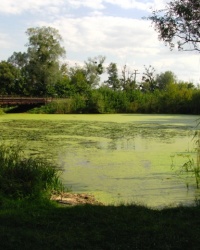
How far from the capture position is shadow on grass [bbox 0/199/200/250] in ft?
10.2

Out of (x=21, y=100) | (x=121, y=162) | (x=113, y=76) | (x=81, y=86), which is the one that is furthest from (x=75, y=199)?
(x=113, y=76)

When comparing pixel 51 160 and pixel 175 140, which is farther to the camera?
pixel 175 140

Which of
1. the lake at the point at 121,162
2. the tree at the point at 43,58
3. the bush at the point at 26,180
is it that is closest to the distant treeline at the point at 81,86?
the tree at the point at 43,58

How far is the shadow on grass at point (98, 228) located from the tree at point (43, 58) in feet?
111

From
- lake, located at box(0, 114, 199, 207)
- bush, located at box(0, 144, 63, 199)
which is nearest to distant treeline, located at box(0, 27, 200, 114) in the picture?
lake, located at box(0, 114, 199, 207)

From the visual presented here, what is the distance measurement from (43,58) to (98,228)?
35562mm

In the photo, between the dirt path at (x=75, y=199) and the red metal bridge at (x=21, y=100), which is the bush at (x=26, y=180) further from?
the red metal bridge at (x=21, y=100)

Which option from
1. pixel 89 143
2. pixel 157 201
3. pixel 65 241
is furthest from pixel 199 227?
pixel 89 143

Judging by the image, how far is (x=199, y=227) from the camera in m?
3.52

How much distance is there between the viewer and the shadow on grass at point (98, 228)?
122 inches

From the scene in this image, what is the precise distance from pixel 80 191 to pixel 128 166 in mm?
2086

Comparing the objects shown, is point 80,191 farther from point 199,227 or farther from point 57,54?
point 57,54

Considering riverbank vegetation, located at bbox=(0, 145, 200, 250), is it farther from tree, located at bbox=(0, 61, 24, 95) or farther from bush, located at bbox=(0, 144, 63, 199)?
tree, located at bbox=(0, 61, 24, 95)

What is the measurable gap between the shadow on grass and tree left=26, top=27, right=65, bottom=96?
33708mm
